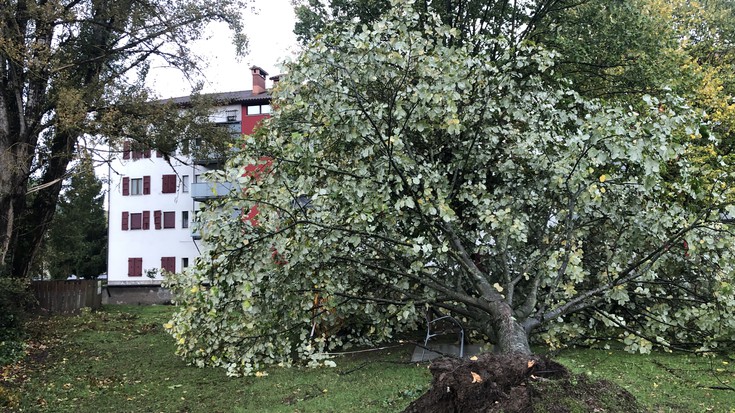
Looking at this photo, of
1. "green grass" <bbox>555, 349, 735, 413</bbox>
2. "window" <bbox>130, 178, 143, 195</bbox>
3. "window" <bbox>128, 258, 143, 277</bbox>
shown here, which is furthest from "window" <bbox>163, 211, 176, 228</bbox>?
"green grass" <bbox>555, 349, 735, 413</bbox>

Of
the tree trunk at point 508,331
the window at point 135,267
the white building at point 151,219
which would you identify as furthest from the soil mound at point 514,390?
the window at point 135,267

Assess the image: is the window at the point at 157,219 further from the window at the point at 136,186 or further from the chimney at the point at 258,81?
the chimney at the point at 258,81

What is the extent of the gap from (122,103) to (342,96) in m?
9.05

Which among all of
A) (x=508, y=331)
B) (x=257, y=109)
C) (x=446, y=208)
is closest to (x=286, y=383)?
(x=508, y=331)

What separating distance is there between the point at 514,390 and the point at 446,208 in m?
1.78

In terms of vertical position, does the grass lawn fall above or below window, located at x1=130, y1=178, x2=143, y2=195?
below

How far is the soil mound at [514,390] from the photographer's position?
3.84 metres

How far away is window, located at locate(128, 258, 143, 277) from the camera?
34625mm

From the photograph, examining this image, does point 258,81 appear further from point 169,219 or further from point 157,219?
point 157,219

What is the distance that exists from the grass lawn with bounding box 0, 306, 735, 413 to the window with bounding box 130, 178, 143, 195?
1026 inches

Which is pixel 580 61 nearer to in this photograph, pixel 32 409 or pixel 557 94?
pixel 557 94

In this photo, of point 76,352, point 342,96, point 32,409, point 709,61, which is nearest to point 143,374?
point 32,409

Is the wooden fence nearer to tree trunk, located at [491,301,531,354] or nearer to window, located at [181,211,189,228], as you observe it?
tree trunk, located at [491,301,531,354]

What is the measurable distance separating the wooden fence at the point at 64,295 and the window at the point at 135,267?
16848 mm
